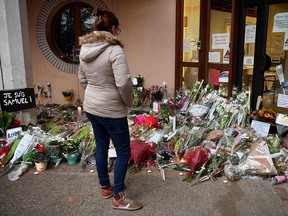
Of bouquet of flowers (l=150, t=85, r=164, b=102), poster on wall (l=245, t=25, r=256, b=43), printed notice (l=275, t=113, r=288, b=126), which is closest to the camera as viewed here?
printed notice (l=275, t=113, r=288, b=126)

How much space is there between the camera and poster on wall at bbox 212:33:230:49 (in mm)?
4984

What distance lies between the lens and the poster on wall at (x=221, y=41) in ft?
16.4

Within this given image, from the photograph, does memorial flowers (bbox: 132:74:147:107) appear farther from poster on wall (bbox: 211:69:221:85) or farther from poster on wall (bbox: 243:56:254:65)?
poster on wall (bbox: 243:56:254:65)

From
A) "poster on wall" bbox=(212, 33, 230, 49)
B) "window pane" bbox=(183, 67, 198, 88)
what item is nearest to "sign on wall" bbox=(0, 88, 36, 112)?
"window pane" bbox=(183, 67, 198, 88)

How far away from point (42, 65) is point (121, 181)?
16.6 ft

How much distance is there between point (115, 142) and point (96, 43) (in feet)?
2.75

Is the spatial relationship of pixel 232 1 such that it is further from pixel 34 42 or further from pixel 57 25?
pixel 34 42

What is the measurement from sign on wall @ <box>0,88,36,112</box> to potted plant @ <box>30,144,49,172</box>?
101 centimetres

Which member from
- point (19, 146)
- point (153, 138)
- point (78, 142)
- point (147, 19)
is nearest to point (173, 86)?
point (147, 19)

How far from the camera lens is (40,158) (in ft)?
11.2

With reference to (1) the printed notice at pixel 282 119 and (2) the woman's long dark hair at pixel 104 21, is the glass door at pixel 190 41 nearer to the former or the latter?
(1) the printed notice at pixel 282 119

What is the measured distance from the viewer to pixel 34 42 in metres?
6.74

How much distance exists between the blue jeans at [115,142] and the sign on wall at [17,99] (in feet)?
6.70

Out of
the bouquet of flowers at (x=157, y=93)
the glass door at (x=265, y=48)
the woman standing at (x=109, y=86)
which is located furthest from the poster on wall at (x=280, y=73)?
the woman standing at (x=109, y=86)
